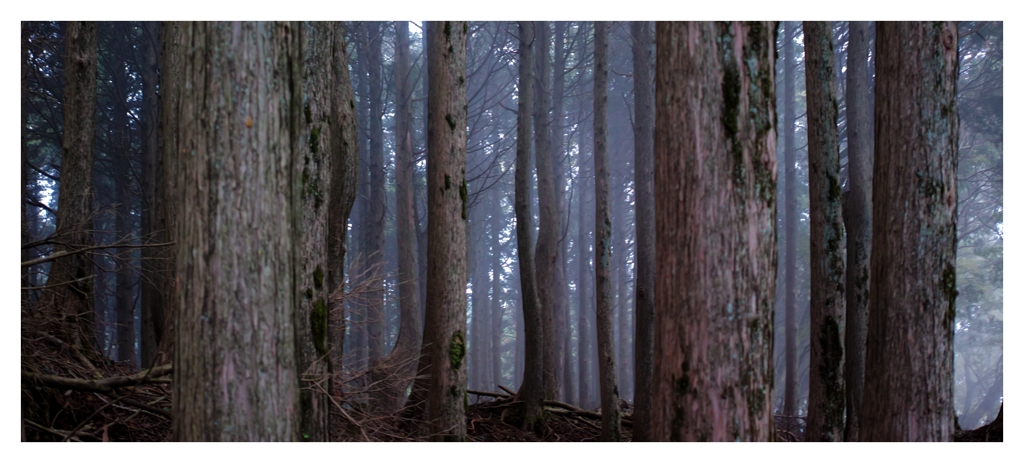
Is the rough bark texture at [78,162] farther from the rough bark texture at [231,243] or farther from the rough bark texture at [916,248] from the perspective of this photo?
the rough bark texture at [916,248]

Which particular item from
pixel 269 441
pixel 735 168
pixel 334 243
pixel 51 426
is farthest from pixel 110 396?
pixel 735 168

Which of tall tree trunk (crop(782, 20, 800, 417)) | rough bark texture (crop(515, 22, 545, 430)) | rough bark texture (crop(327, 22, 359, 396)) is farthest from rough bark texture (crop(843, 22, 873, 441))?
tall tree trunk (crop(782, 20, 800, 417))

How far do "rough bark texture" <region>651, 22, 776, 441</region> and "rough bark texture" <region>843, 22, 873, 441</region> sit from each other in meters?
3.55

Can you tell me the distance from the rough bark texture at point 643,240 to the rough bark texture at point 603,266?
37cm

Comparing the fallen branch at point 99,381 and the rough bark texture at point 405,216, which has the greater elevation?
the rough bark texture at point 405,216

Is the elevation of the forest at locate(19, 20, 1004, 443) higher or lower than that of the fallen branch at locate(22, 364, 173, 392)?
higher

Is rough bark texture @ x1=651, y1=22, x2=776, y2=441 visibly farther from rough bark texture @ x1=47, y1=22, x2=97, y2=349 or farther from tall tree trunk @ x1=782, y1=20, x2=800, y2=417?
tall tree trunk @ x1=782, y1=20, x2=800, y2=417

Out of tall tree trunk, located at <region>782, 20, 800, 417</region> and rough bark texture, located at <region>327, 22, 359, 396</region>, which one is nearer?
rough bark texture, located at <region>327, 22, 359, 396</region>

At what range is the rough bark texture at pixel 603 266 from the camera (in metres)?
9.03

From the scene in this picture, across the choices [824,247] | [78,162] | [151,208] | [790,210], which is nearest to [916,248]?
[824,247]

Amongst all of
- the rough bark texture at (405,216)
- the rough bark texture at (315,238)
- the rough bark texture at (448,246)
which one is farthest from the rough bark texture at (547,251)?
the rough bark texture at (315,238)

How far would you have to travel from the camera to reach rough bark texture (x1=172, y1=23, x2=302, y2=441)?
347 cm

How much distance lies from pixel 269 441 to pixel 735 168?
298 centimetres

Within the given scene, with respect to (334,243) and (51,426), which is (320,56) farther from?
(51,426)
